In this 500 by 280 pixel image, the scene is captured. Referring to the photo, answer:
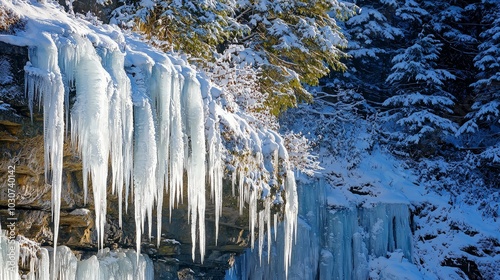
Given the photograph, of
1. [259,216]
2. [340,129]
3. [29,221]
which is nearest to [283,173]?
[259,216]

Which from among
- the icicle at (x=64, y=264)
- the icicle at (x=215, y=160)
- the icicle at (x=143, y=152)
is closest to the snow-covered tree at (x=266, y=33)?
the icicle at (x=215, y=160)

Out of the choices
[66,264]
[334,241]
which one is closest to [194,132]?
[66,264]

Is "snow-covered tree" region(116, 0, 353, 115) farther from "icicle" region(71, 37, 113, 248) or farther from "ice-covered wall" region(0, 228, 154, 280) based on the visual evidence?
"icicle" region(71, 37, 113, 248)

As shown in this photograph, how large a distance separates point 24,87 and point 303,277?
25.7ft

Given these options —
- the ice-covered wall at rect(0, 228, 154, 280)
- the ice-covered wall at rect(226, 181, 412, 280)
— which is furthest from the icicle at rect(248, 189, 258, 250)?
the ice-covered wall at rect(226, 181, 412, 280)

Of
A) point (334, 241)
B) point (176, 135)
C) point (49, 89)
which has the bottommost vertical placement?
point (334, 241)

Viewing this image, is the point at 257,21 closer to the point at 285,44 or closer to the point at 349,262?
the point at 285,44

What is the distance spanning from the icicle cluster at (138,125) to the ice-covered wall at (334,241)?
3726 mm

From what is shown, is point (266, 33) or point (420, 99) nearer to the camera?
point (266, 33)

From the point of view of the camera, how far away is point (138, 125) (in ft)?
22.8

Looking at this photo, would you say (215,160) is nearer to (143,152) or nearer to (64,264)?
(143,152)

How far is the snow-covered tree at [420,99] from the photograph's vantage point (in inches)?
640

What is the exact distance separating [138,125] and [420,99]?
37.1 ft

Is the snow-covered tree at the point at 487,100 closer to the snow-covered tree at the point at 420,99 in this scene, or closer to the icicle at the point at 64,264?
the snow-covered tree at the point at 420,99
